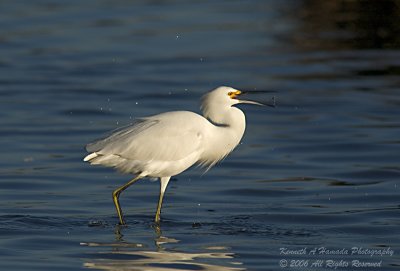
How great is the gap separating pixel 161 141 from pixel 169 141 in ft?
0.26

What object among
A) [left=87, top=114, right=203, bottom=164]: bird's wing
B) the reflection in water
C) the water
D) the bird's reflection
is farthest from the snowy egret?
the reflection in water

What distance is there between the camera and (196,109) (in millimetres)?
17000

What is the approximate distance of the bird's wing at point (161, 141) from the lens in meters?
11.0

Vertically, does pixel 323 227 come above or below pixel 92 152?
below

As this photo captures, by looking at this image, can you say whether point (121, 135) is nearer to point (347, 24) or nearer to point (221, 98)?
point (221, 98)

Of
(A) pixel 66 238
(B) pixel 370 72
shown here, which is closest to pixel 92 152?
(A) pixel 66 238

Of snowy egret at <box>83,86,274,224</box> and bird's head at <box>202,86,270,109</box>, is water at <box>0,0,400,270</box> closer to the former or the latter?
snowy egret at <box>83,86,274,224</box>

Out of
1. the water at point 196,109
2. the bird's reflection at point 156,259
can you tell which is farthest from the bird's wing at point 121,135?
the bird's reflection at point 156,259

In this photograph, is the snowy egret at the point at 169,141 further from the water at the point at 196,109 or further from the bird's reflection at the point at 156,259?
the bird's reflection at the point at 156,259

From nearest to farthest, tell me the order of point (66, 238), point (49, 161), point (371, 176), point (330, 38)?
1. point (66, 238)
2. point (371, 176)
3. point (49, 161)
4. point (330, 38)

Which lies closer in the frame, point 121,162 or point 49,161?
point 121,162

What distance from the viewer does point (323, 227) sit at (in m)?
10.8

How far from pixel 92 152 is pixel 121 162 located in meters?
0.32

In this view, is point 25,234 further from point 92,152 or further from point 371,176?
point 371,176
